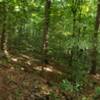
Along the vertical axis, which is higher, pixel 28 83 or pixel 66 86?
pixel 28 83

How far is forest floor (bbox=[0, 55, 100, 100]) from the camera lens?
474 inches

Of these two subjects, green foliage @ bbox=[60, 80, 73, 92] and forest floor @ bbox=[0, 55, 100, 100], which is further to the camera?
green foliage @ bbox=[60, 80, 73, 92]

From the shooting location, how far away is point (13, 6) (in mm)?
13797

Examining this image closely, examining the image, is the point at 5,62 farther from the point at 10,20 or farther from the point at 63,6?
the point at 63,6

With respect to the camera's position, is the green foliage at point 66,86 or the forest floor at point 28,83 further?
the green foliage at point 66,86

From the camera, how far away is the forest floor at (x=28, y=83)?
12039 millimetres

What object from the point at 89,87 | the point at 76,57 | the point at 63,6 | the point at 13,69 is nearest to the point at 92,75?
the point at 89,87

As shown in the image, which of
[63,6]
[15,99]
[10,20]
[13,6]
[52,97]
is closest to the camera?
[15,99]

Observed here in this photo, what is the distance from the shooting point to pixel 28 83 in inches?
513

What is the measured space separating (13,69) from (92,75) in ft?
20.8

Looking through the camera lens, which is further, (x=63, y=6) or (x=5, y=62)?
(x=63, y=6)

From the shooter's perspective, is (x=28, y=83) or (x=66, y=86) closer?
(x=28, y=83)

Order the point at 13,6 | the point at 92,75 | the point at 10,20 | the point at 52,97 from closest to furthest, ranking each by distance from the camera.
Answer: the point at 52,97
the point at 13,6
the point at 10,20
the point at 92,75

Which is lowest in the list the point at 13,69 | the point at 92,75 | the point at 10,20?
the point at 92,75
